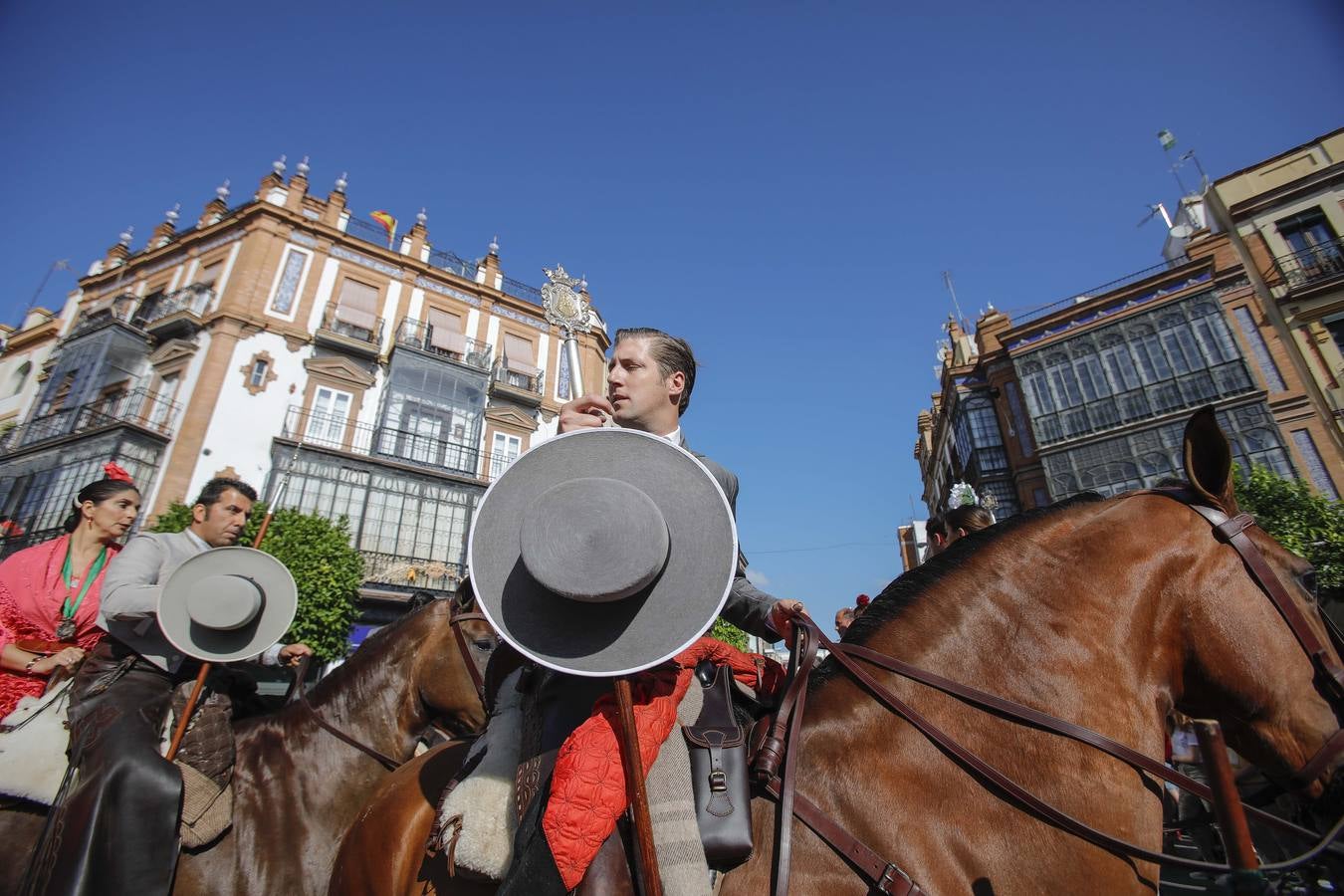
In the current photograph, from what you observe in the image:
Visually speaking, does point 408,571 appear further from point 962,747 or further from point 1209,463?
point 1209,463

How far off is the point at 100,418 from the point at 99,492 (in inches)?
888

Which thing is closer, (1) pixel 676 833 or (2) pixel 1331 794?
(1) pixel 676 833

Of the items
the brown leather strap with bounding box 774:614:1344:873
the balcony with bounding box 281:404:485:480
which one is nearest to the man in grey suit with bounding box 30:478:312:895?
the brown leather strap with bounding box 774:614:1344:873

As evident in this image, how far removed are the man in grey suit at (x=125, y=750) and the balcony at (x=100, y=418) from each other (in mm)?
19430

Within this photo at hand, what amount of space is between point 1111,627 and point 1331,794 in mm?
753

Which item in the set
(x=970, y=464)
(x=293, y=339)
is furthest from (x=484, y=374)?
(x=970, y=464)

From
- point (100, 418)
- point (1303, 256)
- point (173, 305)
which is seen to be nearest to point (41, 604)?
point (100, 418)

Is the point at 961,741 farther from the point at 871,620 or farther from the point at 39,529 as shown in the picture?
the point at 39,529

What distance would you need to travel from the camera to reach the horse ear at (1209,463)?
2.02 metres

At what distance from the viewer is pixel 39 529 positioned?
17656 mm

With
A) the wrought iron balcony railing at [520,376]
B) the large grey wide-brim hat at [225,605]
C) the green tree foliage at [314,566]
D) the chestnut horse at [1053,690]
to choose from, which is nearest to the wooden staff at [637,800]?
the chestnut horse at [1053,690]

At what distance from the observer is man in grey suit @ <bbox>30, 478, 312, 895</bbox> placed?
265 centimetres

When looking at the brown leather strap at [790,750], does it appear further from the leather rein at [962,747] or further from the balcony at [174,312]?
the balcony at [174,312]

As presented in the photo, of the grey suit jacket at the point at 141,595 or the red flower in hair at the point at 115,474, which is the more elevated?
the red flower in hair at the point at 115,474
